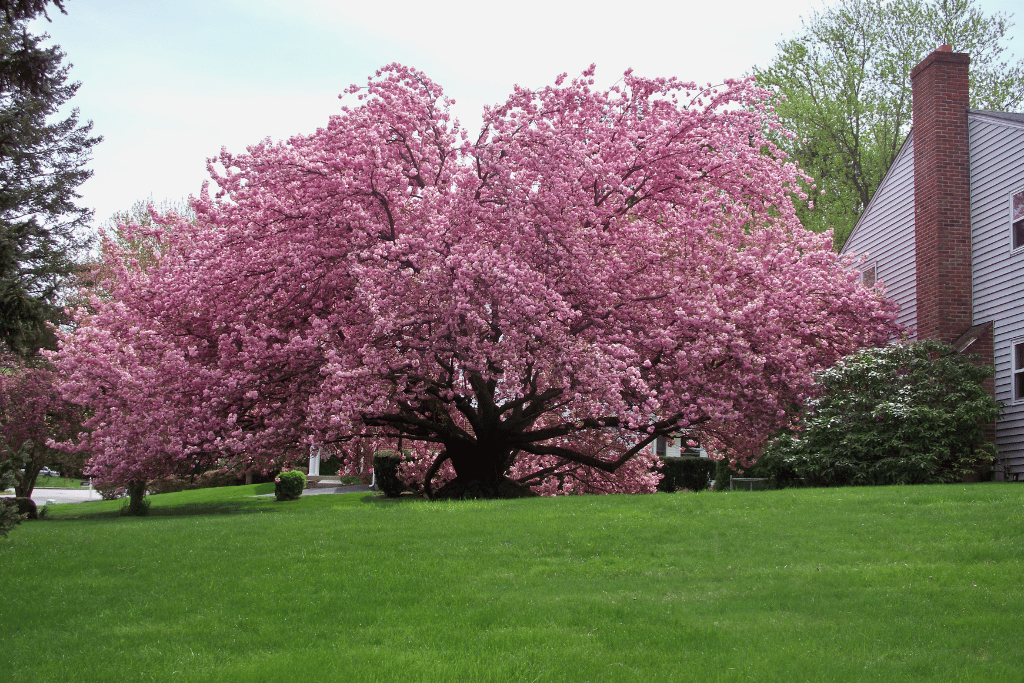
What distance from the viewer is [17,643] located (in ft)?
23.1

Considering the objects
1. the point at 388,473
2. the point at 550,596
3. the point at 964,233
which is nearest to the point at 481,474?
the point at 550,596

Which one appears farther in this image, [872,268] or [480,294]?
[872,268]

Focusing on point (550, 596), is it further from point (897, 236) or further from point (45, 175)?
point (45, 175)

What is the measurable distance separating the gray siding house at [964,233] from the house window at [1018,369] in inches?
0.6

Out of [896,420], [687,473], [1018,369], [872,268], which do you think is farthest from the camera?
[687,473]

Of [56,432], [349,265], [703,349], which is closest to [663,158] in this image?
[703,349]

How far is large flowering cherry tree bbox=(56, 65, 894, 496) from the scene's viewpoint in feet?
45.2

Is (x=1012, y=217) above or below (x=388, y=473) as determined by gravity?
above

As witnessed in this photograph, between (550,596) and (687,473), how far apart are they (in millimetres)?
21357

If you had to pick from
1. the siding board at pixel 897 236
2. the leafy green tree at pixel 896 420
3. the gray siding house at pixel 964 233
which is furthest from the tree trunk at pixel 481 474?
the siding board at pixel 897 236

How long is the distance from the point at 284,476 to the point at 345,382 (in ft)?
42.0

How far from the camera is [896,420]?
49.0 feet

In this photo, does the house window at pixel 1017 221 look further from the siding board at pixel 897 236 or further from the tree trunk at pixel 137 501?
the tree trunk at pixel 137 501

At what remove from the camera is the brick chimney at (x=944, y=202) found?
17312 mm
